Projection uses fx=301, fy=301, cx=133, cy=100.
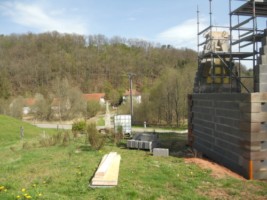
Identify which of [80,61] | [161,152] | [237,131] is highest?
[80,61]

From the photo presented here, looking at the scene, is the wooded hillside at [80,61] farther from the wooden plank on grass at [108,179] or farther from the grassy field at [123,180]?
the wooden plank on grass at [108,179]

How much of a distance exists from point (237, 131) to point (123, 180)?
12.7 feet

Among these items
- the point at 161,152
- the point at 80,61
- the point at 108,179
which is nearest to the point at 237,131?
the point at 161,152

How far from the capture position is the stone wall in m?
8.37

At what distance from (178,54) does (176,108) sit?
167 feet

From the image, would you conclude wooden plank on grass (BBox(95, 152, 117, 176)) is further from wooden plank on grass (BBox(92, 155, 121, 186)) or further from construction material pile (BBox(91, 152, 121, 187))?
wooden plank on grass (BBox(92, 155, 121, 186))

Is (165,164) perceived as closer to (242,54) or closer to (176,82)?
(242,54)

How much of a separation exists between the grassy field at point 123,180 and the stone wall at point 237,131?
0.77m

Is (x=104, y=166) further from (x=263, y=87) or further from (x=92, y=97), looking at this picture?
(x=92, y=97)

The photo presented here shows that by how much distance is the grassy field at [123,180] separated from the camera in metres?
6.61

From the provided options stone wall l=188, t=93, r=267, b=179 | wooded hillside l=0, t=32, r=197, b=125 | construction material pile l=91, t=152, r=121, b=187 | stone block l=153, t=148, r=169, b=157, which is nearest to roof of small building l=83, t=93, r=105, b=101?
wooded hillside l=0, t=32, r=197, b=125

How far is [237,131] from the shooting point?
9.12m

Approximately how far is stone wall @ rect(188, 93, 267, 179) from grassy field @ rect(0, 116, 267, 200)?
0.77 meters

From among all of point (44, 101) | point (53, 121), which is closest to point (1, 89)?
point (44, 101)
